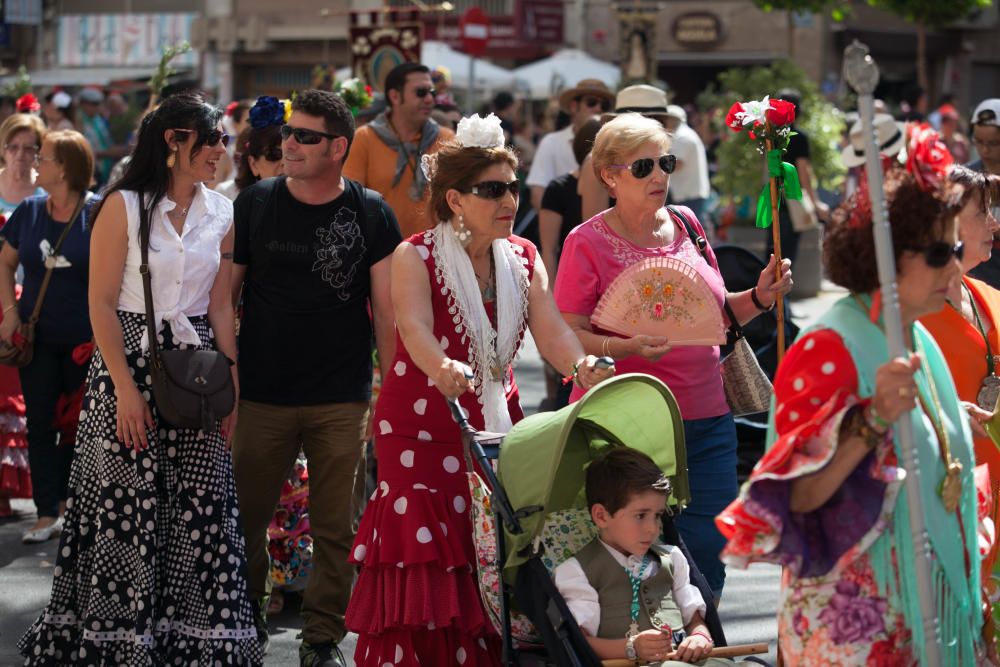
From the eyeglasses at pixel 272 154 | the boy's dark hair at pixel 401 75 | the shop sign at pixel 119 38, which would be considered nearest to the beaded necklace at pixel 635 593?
the eyeglasses at pixel 272 154

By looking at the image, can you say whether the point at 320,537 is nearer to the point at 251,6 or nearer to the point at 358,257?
the point at 358,257

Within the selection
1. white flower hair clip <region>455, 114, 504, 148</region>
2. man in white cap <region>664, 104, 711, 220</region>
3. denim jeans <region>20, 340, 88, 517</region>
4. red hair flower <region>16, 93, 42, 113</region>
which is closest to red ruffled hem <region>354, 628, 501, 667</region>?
white flower hair clip <region>455, 114, 504, 148</region>

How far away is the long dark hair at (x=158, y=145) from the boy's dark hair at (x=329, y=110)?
0.44 meters

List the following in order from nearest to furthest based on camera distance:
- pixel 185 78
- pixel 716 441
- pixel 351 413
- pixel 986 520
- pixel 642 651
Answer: pixel 986 520
pixel 642 651
pixel 716 441
pixel 351 413
pixel 185 78

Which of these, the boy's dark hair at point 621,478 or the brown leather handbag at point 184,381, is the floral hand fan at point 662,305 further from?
the brown leather handbag at point 184,381

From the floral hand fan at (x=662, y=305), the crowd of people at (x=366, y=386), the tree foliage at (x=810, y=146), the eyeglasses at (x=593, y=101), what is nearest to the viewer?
the crowd of people at (x=366, y=386)

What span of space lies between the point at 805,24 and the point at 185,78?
579 inches

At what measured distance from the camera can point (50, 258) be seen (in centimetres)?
755

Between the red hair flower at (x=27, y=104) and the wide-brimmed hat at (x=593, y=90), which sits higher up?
the wide-brimmed hat at (x=593, y=90)

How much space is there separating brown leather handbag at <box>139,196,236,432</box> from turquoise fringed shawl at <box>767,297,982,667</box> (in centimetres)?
222

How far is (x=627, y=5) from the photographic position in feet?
120

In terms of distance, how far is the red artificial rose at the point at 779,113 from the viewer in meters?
5.47

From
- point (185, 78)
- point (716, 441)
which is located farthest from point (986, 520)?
point (185, 78)

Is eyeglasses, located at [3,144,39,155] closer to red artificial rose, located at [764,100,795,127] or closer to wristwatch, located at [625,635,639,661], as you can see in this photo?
red artificial rose, located at [764,100,795,127]
